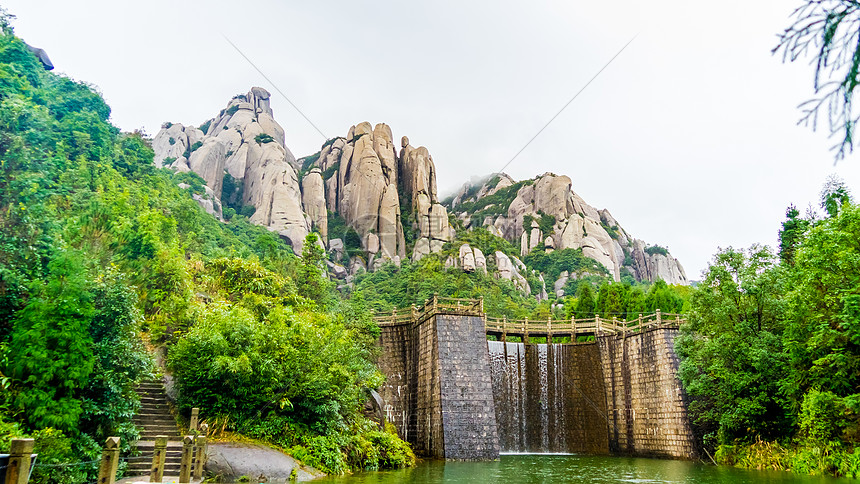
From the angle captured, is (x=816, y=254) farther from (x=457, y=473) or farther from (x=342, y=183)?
(x=342, y=183)

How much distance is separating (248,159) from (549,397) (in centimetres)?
4222

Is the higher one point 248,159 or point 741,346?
point 248,159

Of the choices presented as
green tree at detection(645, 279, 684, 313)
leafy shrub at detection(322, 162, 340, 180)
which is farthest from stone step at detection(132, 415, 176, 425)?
leafy shrub at detection(322, 162, 340, 180)

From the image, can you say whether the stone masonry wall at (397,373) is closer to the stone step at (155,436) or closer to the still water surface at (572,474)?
the still water surface at (572,474)

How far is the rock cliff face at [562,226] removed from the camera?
59250mm

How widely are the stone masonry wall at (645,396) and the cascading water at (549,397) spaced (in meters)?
0.53

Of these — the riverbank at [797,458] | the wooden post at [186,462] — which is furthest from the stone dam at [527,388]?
the wooden post at [186,462]

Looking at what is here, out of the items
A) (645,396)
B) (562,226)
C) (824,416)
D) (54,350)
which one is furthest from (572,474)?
(562,226)

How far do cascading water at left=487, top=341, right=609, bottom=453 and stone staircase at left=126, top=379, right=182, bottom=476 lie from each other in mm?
12412

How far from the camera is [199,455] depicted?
31.0 feet

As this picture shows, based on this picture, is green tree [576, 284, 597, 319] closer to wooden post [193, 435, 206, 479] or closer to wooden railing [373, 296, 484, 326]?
wooden railing [373, 296, 484, 326]

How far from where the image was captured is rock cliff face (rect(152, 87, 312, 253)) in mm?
48969

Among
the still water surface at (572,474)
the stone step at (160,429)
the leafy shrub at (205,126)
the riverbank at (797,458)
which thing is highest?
the leafy shrub at (205,126)

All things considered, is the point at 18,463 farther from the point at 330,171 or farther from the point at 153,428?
the point at 330,171
